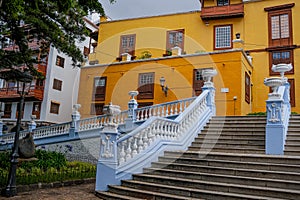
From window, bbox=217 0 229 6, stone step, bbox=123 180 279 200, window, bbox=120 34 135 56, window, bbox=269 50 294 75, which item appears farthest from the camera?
window, bbox=120 34 135 56

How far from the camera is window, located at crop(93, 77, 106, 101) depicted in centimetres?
2128

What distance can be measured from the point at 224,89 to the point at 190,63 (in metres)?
2.95

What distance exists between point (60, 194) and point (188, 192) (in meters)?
3.07

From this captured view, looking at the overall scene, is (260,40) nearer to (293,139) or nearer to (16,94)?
(293,139)

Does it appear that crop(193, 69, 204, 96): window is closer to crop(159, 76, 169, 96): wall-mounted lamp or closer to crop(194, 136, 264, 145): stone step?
crop(159, 76, 169, 96): wall-mounted lamp

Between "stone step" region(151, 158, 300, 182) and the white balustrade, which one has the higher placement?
the white balustrade

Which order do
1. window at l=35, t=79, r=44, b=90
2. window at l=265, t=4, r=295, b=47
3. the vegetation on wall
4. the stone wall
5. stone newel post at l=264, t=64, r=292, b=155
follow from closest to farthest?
the vegetation on wall < stone newel post at l=264, t=64, r=292, b=155 < the stone wall < window at l=265, t=4, r=295, b=47 < window at l=35, t=79, r=44, b=90

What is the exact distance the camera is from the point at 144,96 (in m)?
19.5

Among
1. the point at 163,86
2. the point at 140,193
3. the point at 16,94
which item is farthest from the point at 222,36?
the point at 16,94

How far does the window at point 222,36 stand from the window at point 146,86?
5.74 metres

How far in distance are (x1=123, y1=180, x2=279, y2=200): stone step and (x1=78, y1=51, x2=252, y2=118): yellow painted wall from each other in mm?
10832

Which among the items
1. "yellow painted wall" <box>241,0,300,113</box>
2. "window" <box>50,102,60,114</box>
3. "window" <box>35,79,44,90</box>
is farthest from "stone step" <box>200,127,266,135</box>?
"window" <box>35,79,44,90</box>

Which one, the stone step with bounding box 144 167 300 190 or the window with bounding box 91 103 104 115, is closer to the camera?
the stone step with bounding box 144 167 300 190

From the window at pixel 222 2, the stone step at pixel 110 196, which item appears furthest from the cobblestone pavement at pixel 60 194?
the window at pixel 222 2
